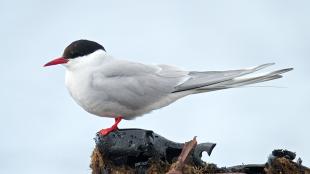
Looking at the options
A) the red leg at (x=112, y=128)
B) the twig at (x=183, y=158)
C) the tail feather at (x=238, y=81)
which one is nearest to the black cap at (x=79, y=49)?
the red leg at (x=112, y=128)

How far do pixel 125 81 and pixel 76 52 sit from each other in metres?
0.68

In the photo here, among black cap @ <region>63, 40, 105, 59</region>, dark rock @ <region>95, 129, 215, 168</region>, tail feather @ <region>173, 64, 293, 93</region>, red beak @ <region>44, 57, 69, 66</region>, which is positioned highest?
black cap @ <region>63, 40, 105, 59</region>

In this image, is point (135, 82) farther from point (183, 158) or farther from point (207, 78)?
point (183, 158)

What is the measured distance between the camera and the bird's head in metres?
6.97

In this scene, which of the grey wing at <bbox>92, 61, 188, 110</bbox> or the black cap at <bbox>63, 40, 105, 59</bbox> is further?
the black cap at <bbox>63, 40, 105, 59</bbox>

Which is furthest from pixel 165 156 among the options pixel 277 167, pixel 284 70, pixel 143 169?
pixel 284 70

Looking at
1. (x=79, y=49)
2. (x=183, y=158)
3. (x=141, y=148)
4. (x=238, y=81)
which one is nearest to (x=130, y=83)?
(x=79, y=49)

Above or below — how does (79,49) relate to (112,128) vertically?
above

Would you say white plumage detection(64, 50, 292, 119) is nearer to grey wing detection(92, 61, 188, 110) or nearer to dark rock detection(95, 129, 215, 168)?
grey wing detection(92, 61, 188, 110)

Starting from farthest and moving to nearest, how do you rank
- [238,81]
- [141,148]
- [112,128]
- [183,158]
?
[238,81] → [112,128] → [141,148] → [183,158]

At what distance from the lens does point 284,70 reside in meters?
6.14

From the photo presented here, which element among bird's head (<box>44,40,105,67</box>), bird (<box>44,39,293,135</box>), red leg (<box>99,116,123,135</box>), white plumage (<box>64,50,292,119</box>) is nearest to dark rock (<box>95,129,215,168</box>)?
red leg (<box>99,116,123,135</box>)

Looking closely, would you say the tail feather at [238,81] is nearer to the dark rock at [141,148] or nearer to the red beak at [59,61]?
the dark rock at [141,148]

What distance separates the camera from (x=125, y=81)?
680cm
